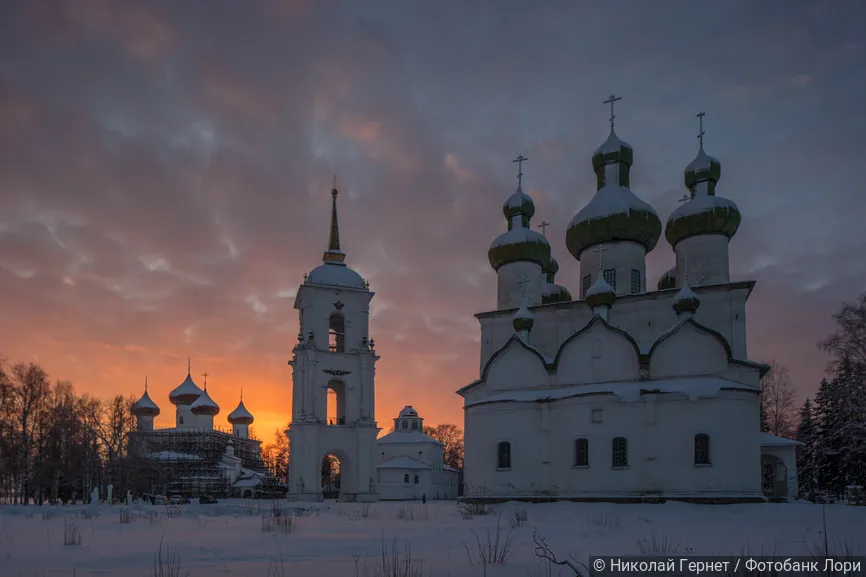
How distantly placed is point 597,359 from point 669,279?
9.18 m

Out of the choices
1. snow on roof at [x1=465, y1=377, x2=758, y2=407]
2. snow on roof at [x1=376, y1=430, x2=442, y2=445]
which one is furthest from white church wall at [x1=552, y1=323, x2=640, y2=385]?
snow on roof at [x1=376, y1=430, x2=442, y2=445]

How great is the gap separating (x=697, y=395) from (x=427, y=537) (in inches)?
Answer: 654

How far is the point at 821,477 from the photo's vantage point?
134ft

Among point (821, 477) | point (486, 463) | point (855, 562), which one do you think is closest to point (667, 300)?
point (486, 463)

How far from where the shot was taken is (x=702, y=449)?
24.4m

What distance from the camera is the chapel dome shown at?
6166 centimetres

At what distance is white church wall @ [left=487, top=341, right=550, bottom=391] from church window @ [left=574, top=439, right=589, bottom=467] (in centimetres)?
263

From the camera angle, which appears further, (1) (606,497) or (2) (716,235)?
(2) (716,235)

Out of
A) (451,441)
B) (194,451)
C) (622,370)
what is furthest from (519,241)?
(451,441)

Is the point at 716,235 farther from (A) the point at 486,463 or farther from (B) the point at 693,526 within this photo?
(B) the point at 693,526

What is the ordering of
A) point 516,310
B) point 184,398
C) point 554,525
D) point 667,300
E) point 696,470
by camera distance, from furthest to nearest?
point 184,398
point 516,310
point 667,300
point 696,470
point 554,525

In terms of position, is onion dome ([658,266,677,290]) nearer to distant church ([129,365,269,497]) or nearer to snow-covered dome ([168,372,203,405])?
distant church ([129,365,269,497])

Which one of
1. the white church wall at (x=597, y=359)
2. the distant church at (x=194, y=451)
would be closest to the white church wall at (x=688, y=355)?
the white church wall at (x=597, y=359)

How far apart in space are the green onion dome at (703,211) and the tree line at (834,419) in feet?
19.8
